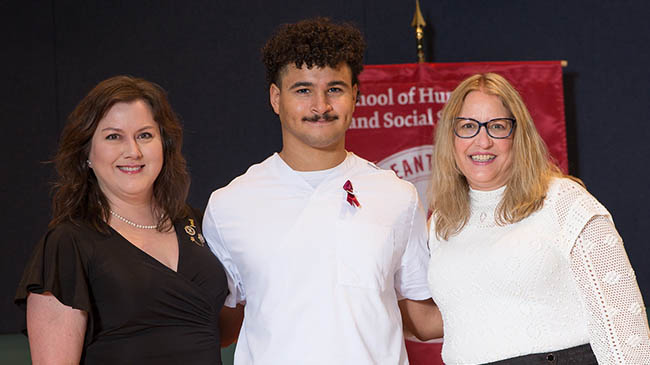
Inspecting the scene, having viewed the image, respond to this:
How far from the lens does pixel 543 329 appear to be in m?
1.84

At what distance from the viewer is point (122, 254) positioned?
6.52 feet

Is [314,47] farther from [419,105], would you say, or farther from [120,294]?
[419,105]

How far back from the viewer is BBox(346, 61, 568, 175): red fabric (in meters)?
3.54

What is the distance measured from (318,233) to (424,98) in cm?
163

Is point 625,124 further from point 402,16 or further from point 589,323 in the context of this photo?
point 589,323

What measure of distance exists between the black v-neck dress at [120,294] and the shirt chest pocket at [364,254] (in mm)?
442

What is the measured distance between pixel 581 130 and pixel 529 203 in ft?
7.32

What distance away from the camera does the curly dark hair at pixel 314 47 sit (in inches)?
86.5

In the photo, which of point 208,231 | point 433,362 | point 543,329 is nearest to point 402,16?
point 433,362

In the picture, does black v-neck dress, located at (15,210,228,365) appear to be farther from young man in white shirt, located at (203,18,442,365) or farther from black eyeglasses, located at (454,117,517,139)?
black eyeglasses, located at (454,117,517,139)

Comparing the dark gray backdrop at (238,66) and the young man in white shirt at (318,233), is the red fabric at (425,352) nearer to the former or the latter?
the young man in white shirt at (318,233)

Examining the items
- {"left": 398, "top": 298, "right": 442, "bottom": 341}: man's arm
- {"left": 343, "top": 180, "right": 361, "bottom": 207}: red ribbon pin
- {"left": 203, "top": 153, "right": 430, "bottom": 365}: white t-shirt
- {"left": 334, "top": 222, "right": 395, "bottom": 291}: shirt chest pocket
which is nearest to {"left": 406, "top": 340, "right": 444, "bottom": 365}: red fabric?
{"left": 398, "top": 298, "right": 442, "bottom": 341}: man's arm

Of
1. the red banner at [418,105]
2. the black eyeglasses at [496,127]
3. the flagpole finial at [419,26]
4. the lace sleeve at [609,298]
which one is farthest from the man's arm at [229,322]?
the flagpole finial at [419,26]

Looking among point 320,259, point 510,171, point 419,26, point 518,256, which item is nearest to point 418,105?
point 419,26
